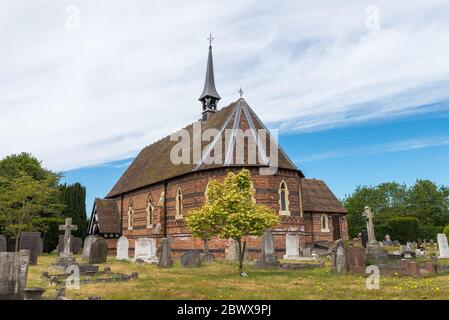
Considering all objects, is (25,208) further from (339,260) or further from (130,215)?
(339,260)

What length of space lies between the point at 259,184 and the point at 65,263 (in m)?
11.6

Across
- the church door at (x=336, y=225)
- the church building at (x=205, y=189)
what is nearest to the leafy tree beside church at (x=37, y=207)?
the church building at (x=205, y=189)

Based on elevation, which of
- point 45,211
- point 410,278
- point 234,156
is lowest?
point 410,278

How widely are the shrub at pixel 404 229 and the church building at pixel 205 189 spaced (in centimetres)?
1131

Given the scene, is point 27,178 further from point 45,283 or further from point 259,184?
point 45,283

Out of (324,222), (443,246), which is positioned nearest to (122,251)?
(443,246)

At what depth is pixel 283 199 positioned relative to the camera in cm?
2386

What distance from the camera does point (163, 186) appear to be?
91.2 ft

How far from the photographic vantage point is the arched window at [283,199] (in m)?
23.4

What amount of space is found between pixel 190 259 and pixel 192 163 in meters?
9.10
